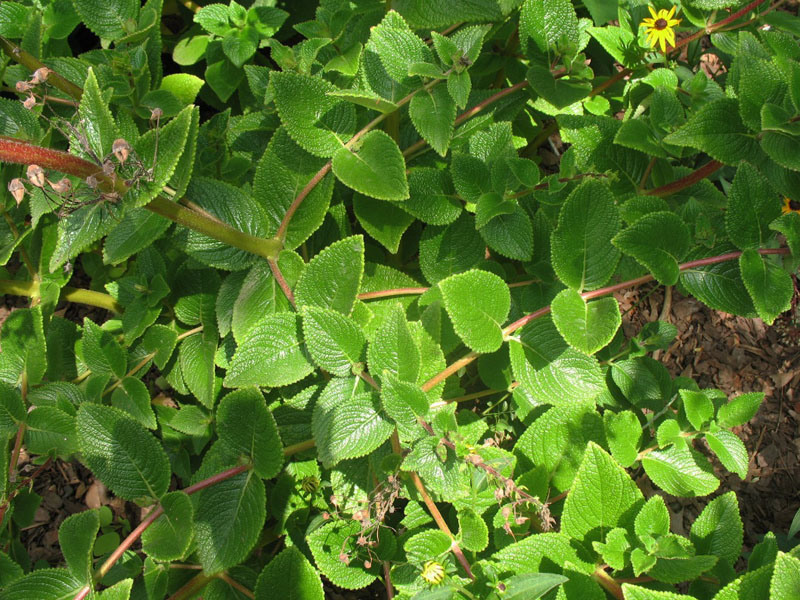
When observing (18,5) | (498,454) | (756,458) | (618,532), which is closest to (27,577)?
(498,454)

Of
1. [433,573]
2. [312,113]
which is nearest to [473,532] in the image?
[433,573]

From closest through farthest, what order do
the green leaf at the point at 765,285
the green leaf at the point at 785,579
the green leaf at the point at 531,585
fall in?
1. the green leaf at the point at 785,579
2. the green leaf at the point at 531,585
3. the green leaf at the point at 765,285

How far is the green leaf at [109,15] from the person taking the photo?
2074 mm

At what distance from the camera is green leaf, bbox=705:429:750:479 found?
1.67m

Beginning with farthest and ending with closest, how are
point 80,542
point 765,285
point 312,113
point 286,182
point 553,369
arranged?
point 286,182 < point 312,113 < point 553,369 < point 80,542 < point 765,285

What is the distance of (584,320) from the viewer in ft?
5.04

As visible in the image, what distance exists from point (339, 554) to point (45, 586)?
69cm

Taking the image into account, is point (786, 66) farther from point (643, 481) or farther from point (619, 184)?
point (643, 481)

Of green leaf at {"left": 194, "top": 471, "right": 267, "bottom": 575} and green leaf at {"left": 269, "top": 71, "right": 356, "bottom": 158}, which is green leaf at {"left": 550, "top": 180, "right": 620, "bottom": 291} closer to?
green leaf at {"left": 269, "top": 71, "right": 356, "bottom": 158}

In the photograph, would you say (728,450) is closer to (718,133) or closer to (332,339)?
(718,133)

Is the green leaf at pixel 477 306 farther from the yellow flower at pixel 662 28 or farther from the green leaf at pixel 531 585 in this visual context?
the yellow flower at pixel 662 28

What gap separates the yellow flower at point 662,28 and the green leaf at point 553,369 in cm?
104

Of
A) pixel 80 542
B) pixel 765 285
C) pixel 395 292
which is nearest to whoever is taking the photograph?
pixel 765 285

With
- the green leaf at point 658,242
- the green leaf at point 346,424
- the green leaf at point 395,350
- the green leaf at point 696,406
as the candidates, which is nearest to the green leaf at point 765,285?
the green leaf at point 658,242
